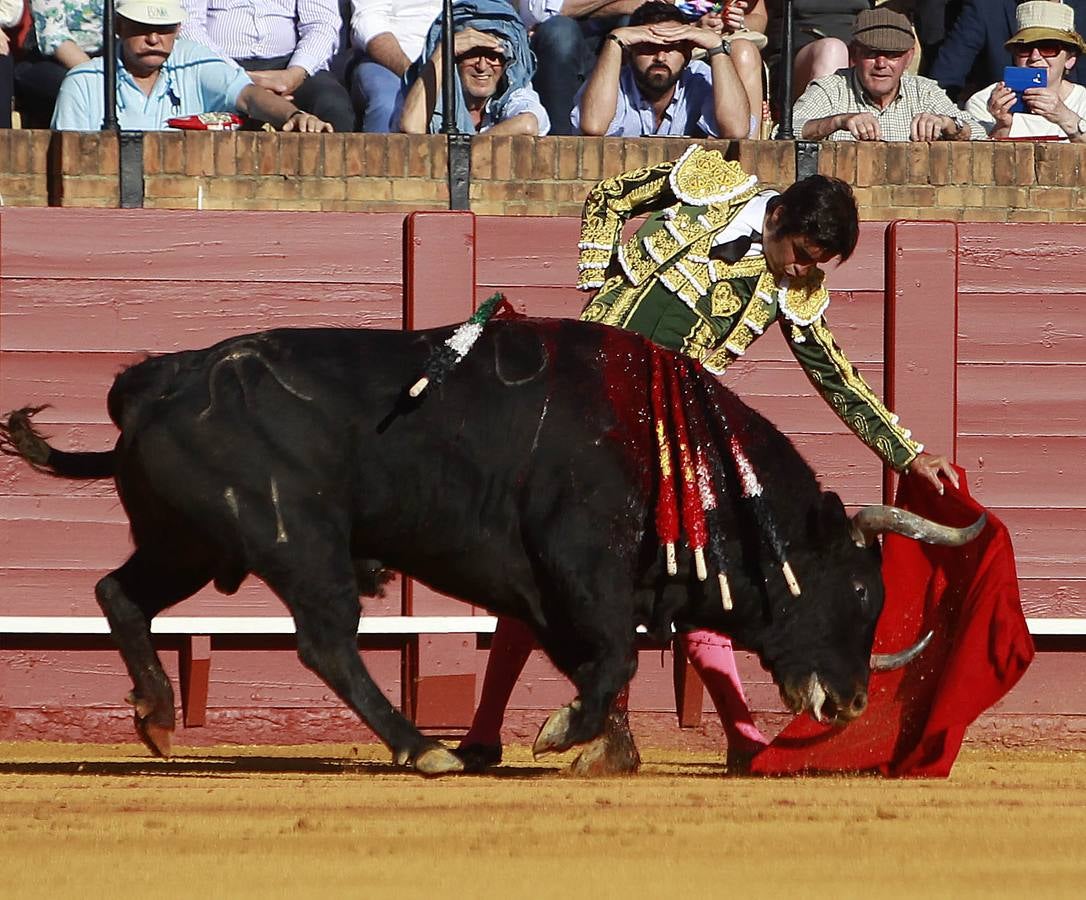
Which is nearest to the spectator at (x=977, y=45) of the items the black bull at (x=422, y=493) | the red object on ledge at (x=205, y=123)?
the red object on ledge at (x=205, y=123)

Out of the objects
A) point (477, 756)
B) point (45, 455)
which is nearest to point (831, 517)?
point (477, 756)

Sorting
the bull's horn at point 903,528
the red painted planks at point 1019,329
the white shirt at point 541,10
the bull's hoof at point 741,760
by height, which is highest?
the white shirt at point 541,10

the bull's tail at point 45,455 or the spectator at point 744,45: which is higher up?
the spectator at point 744,45

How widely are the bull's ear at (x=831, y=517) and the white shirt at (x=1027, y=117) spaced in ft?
10.5

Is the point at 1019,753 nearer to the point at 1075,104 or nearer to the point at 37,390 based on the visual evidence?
the point at 1075,104

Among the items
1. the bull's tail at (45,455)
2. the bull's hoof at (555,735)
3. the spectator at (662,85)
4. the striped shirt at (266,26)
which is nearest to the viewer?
the bull's hoof at (555,735)

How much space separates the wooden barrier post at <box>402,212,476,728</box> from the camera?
711 cm

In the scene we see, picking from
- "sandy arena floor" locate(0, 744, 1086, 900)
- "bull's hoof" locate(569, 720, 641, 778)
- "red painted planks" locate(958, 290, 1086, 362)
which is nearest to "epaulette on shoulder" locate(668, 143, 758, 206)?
"bull's hoof" locate(569, 720, 641, 778)

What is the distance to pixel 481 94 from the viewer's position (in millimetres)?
7859

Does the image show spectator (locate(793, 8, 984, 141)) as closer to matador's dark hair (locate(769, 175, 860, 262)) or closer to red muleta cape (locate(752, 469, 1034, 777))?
red muleta cape (locate(752, 469, 1034, 777))

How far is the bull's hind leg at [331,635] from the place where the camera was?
4.95m

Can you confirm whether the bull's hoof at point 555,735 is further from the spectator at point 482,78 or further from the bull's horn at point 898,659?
the spectator at point 482,78

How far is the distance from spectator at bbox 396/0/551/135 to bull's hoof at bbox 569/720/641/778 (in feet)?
9.35

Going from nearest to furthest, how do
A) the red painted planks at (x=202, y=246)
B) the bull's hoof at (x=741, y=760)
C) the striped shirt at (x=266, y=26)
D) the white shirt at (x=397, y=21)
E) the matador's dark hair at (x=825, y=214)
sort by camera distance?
the matador's dark hair at (x=825, y=214) → the bull's hoof at (x=741, y=760) → the red painted planks at (x=202, y=246) → the striped shirt at (x=266, y=26) → the white shirt at (x=397, y=21)
